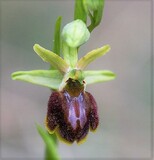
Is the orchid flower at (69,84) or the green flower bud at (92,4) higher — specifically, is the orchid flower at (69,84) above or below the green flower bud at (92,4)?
below

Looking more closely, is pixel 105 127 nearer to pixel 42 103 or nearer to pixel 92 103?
pixel 42 103

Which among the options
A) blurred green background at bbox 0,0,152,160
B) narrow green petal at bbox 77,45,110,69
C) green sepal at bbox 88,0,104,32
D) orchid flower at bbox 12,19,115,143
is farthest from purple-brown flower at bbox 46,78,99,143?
blurred green background at bbox 0,0,152,160

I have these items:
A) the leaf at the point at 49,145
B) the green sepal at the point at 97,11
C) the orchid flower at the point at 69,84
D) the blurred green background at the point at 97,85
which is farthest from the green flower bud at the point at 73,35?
the blurred green background at the point at 97,85

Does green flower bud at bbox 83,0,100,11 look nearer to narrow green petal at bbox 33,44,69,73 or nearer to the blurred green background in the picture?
narrow green petal at bbox 33,44,69,73

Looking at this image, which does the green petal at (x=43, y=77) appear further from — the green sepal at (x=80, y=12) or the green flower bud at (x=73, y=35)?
the green sepal at (x=80, y=12)

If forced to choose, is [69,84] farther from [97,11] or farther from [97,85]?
[97,85]

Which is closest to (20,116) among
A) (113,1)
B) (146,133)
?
(146,133)
